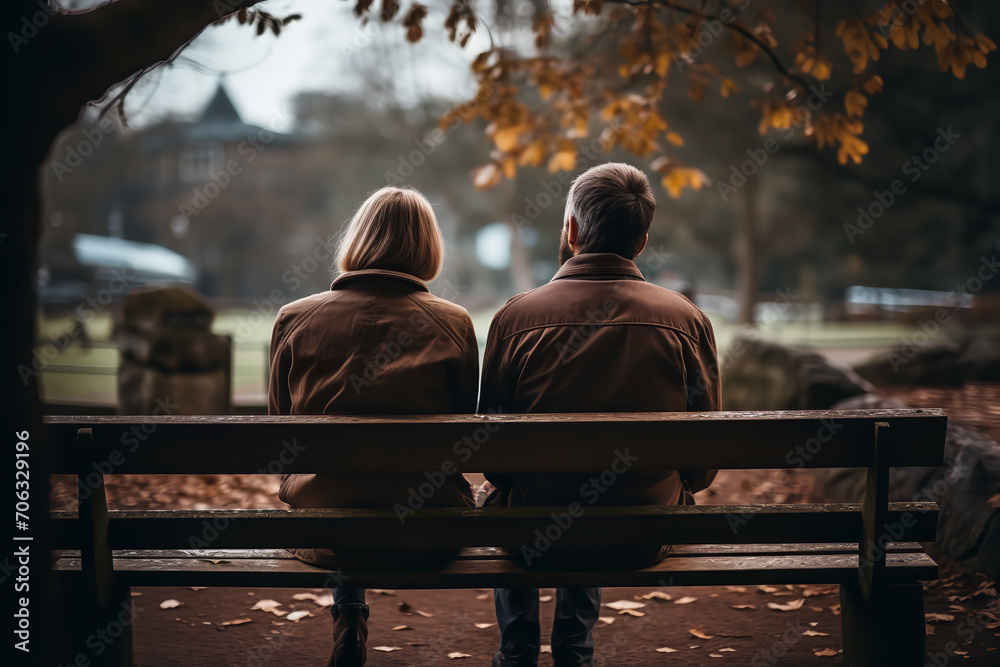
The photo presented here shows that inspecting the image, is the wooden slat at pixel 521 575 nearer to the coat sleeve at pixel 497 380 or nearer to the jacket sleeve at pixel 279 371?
the coat sleeve at pixel 497 380

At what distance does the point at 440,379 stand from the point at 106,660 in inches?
54.0

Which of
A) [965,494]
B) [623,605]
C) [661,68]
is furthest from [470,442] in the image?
[661,68]

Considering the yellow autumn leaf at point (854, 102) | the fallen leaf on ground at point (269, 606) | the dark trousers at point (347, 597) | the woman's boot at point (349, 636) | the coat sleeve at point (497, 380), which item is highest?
the yellow autumn leaf at point (854, 102)

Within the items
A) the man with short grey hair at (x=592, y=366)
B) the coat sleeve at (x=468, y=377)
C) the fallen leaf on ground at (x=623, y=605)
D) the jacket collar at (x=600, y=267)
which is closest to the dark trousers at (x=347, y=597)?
the man with short grey hair at (x=592, y=366)

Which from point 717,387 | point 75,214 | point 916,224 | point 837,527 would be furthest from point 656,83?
point 75,214

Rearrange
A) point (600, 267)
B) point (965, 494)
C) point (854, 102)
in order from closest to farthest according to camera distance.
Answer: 1. point (600, 267)
2. point (965, 494)
3. point (854, 102)

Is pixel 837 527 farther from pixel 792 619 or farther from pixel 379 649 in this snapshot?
pixel 379 649

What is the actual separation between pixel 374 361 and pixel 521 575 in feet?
2.72

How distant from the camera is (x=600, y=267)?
271cm

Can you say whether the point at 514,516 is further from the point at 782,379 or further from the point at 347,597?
the point at 782,379

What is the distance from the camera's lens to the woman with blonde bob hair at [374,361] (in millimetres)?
2588

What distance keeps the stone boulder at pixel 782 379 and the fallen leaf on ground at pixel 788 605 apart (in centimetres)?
272

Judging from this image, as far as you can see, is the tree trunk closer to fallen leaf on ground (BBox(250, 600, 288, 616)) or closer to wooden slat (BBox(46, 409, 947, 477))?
fallen leaf on ground (BBox(250, 600, 288, 616))

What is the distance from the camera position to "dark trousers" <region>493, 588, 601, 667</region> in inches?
107
